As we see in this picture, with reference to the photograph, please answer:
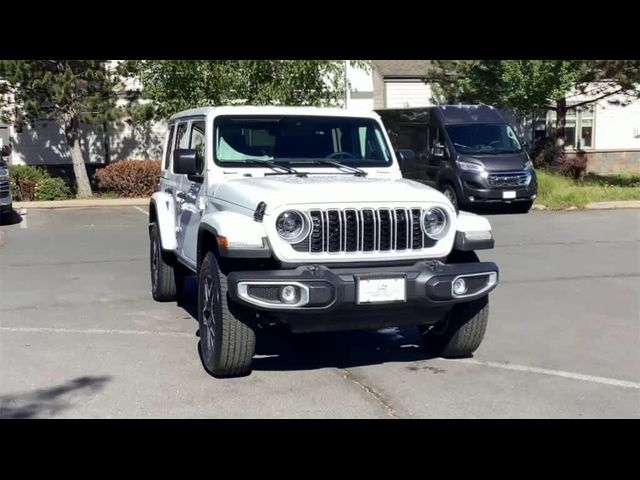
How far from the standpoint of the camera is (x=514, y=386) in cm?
550

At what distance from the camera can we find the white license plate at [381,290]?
16.8ft

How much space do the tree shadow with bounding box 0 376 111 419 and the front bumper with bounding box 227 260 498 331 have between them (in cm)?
128

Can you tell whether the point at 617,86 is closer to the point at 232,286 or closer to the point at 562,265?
the point at 562,265

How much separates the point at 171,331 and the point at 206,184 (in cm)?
154

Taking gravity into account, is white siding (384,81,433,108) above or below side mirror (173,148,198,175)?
above

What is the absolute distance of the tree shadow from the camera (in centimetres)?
495

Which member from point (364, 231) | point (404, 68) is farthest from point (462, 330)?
point (404, 68)

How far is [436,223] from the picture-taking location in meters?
5.57

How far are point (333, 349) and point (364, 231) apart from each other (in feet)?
5.07

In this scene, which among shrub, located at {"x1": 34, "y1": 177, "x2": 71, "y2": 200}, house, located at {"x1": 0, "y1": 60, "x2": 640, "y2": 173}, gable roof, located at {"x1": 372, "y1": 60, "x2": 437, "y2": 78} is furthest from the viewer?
gable roof, located at {"x1": 372, "y1": 60, "x2": 437, "y2": 78}

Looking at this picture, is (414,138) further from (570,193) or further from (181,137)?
(181,137)

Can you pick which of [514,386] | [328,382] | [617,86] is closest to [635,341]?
[514,386]

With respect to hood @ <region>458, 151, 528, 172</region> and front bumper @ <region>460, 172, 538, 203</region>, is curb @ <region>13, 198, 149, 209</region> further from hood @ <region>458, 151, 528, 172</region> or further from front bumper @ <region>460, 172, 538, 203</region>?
hood @ <region>458, 151, 528, 172</region>

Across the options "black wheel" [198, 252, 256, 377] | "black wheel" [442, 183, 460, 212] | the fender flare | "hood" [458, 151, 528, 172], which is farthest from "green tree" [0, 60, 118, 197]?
"black wheel" [198, 252, 256, 377]
